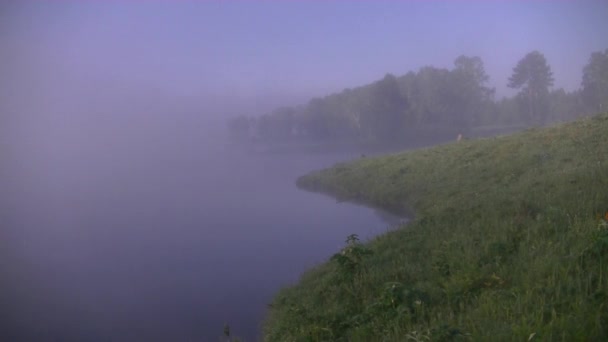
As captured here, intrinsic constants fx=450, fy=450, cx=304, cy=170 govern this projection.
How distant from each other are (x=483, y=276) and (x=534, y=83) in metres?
79.8

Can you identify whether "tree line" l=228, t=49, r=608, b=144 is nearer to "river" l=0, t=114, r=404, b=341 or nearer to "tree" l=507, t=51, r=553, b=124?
"tree" l=507, t=51, r=553, b=124

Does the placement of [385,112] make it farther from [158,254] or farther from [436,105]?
[158,254]

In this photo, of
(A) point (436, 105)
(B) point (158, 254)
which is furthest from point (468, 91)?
(B) point (158, 254)

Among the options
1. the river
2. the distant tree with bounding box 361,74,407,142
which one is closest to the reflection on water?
the river

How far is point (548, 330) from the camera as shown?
173 inches

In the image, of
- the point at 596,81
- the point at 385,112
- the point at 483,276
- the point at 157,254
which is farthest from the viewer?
the point at 385,112

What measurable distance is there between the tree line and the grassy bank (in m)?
61.3

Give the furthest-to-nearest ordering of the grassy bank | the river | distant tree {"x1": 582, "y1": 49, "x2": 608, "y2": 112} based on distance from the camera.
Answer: distant tree {"x1": 582, "y1": 49, "x2": 608, "y2": 112}
the river
the grassy bank

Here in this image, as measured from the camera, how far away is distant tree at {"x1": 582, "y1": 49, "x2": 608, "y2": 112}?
6278cm

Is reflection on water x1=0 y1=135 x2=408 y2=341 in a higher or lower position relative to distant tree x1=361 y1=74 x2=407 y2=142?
lower

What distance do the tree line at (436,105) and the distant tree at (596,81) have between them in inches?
5.7

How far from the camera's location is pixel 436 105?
80.8 meters

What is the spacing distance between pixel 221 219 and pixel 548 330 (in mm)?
22831

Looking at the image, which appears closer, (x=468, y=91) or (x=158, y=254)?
(x=158, y=254)
